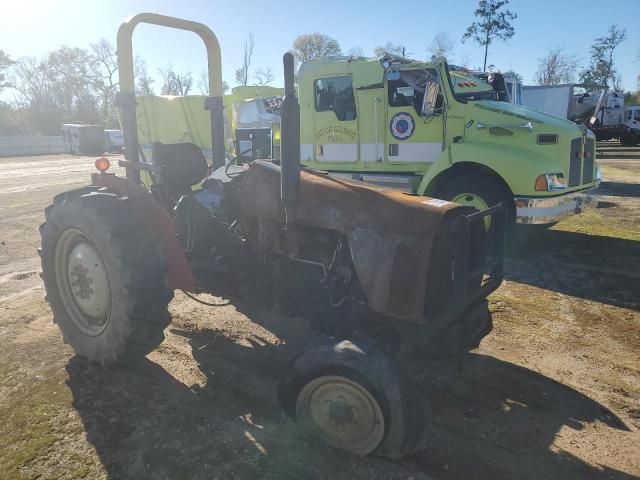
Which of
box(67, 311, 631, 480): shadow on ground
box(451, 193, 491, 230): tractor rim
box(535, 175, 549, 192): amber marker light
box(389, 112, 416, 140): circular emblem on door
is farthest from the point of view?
box(389, 112, 416, 140): circular emblem on door

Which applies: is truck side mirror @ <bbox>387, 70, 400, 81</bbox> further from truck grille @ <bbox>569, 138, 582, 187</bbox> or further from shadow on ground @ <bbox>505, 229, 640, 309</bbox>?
shadow on ground @ <bbox>505, 229, 640, 309</bbox>

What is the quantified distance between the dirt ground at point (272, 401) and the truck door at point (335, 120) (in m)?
3.99

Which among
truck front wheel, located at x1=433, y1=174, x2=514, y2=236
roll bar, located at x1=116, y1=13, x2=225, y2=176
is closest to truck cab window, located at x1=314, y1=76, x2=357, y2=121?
truck front wheel, located at x1=433, y1=174, x2=514, y2=236

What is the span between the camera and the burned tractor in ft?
7.87

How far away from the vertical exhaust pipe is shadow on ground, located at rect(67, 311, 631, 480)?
135 cm

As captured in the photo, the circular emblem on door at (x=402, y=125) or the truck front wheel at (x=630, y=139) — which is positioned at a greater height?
the truck front wheel at (x=630, y=139)

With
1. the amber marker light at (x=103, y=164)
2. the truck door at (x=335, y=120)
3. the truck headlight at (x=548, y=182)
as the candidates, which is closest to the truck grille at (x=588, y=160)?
the truck headlight at (x=548, y=182)

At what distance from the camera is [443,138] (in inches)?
275

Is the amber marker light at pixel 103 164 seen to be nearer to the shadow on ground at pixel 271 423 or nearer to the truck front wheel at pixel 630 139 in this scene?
the shadow on ground at pixel 271 423

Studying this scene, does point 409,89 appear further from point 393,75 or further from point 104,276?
point 104,276

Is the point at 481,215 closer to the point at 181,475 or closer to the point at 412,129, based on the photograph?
the point at 181,475

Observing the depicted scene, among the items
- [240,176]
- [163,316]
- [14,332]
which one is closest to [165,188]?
[240,176]

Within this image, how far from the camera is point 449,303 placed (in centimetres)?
254

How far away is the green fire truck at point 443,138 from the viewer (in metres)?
A: 6.18
